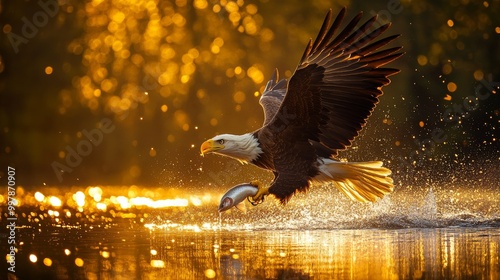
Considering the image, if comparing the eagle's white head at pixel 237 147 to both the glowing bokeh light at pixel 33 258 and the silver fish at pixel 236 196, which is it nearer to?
the silver fish at pixel 236 196

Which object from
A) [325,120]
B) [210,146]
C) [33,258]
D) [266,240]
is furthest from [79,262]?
[325,120]

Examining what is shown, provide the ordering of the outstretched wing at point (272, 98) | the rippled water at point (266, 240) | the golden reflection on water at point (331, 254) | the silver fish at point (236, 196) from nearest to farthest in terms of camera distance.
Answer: the golden reflection on water at point (331, 254)
the rippled water at point (266, 240)
the silver fish at point (236, 196)
the outstretched wing at point (272, 98)

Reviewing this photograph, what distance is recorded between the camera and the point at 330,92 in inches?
404

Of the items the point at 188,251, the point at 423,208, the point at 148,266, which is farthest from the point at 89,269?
the point at 423,208

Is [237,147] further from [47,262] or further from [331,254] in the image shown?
[47,262]

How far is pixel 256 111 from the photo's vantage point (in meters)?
24.3

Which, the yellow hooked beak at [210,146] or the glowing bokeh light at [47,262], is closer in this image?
the glowing bokeh light at [47,262]

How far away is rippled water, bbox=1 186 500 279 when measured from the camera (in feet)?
27.0

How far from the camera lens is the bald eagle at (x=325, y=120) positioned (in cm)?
1003

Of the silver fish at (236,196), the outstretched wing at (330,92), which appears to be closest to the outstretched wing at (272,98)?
the outstretched wing at (330,92)

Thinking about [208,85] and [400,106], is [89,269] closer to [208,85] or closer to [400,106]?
[400,106]

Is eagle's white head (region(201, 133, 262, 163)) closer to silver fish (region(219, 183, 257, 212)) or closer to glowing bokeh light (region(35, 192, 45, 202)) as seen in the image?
silver fish (region(219, 183, 257, 212))

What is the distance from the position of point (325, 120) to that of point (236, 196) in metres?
1.09

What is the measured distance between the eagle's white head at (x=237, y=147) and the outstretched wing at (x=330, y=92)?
0.70ft
